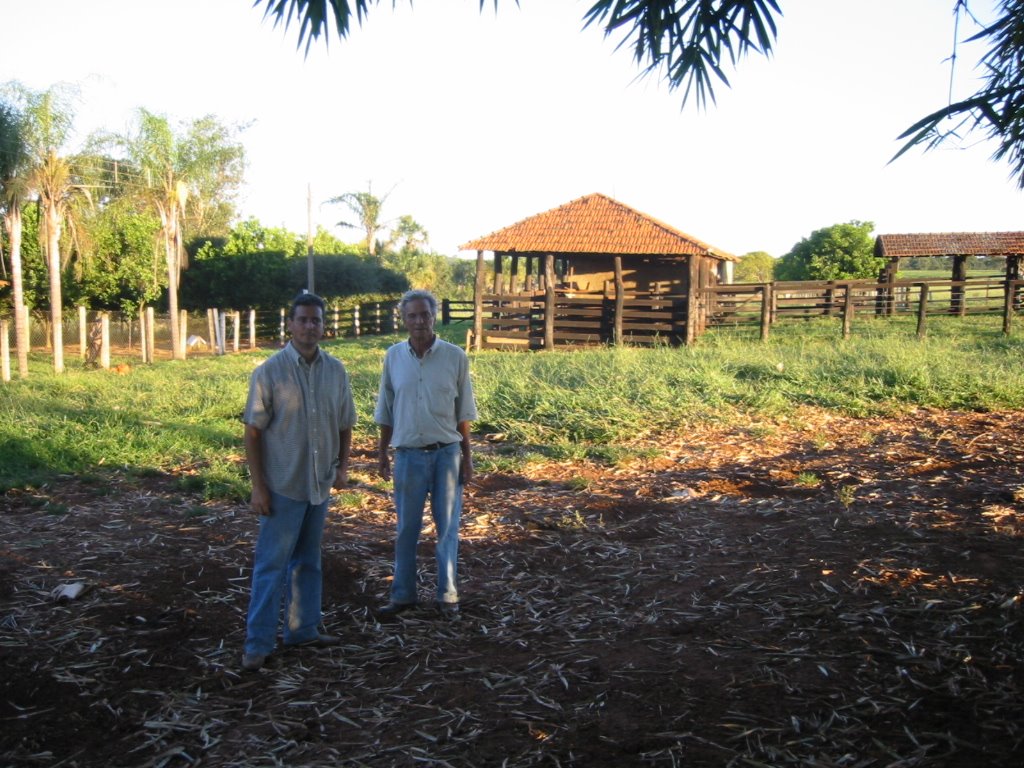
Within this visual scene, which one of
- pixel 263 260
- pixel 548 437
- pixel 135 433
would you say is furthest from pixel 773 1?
pixel 263 260

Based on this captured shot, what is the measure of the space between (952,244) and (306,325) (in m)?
30.3

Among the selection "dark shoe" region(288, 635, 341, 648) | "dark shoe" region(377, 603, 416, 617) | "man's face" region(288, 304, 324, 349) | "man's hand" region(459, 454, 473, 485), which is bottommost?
"dark shoe" region(288, 635, 341, 648)

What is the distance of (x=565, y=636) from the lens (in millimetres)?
4586

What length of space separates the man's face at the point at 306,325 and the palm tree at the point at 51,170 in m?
18.2

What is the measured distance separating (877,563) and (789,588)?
0.69 m

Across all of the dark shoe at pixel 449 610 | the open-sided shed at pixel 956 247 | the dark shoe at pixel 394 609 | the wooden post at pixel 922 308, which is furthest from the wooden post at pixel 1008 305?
the dark shoe at pixel 394 609

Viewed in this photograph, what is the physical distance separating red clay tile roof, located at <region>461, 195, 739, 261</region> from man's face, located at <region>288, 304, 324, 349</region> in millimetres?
19437

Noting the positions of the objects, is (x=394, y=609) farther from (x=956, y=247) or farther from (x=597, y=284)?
(x=956, y=247)

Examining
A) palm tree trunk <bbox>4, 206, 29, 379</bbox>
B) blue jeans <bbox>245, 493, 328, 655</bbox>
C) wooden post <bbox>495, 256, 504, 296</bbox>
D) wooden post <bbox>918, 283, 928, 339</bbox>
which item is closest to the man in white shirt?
blue jeans <bbox>245, 493, 328, 655</bbox>

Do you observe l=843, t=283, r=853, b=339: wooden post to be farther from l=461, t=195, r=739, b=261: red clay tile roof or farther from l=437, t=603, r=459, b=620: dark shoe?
l=437, t=603, r=459, b=620: dark shoe

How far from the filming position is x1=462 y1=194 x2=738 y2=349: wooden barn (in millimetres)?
22359

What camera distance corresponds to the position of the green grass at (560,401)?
29.0ft

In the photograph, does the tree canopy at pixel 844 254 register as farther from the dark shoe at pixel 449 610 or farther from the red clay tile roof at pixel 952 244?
the dark shoe at pixel 449 610

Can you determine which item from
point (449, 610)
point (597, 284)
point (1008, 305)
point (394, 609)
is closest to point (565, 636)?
point (449, 610)
